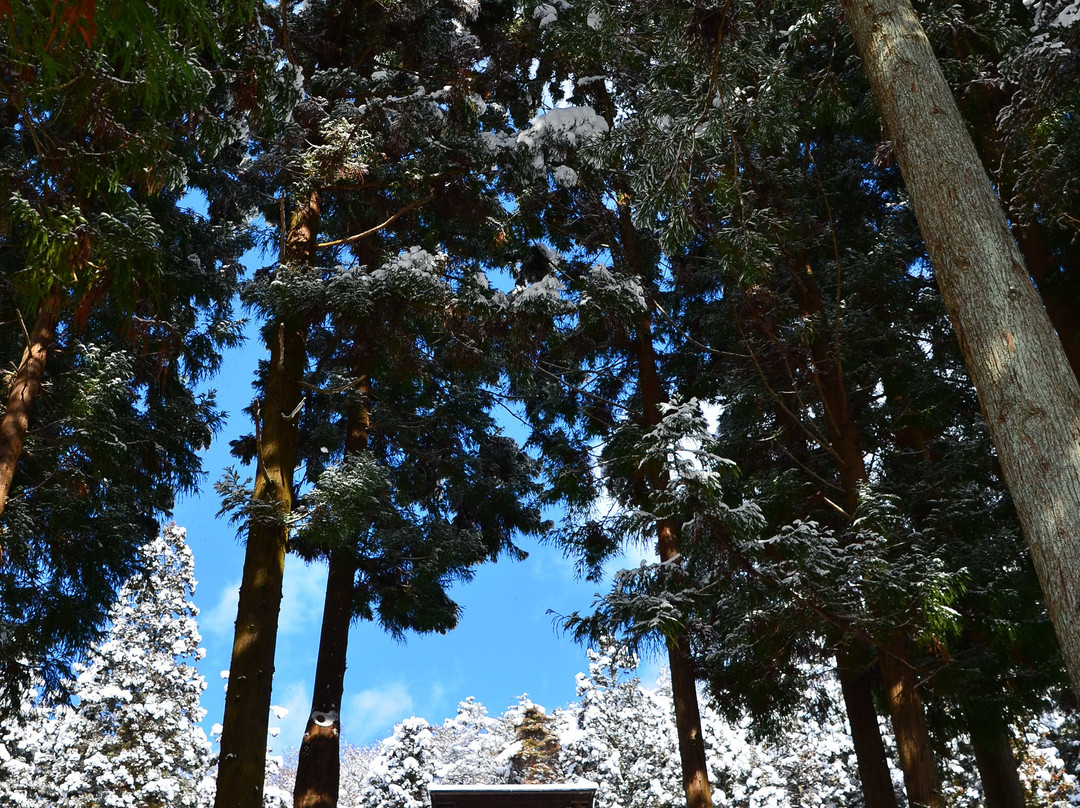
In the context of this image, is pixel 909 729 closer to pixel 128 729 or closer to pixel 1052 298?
pixel 1052 298

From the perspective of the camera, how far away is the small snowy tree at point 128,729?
62.3 feet

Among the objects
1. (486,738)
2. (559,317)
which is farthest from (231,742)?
(486,738)

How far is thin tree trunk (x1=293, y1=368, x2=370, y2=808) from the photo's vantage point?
889 cm

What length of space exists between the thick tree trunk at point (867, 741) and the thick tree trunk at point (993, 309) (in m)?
5.78

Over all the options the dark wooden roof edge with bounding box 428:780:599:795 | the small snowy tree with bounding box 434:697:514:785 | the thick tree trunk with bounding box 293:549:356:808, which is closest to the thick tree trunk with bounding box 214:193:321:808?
the thick tree trunk with bounding box 293:549:356:808

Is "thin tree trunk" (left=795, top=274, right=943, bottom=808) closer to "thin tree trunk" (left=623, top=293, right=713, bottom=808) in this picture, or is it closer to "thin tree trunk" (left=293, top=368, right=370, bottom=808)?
"thin tree trunk" (left=623, top=293, right=713, bottom=808)

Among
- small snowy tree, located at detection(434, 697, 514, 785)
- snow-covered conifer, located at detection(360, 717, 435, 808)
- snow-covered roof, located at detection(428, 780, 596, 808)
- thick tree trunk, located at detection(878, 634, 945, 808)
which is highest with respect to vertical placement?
small snowy tree, located at detection(434, 697, 514, 785)

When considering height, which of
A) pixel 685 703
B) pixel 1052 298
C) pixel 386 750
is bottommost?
pixel 685 703

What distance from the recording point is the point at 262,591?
20.1 ft

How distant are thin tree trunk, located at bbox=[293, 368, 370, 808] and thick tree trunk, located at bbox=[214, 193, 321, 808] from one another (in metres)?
1.46

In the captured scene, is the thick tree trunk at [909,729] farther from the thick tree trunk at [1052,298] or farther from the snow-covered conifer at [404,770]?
the snow-covered conifer at [404,770]

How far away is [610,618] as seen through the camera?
24.8 feet

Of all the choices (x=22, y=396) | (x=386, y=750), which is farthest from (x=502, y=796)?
(x=22, y=396)

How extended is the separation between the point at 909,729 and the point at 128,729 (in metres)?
19.3
